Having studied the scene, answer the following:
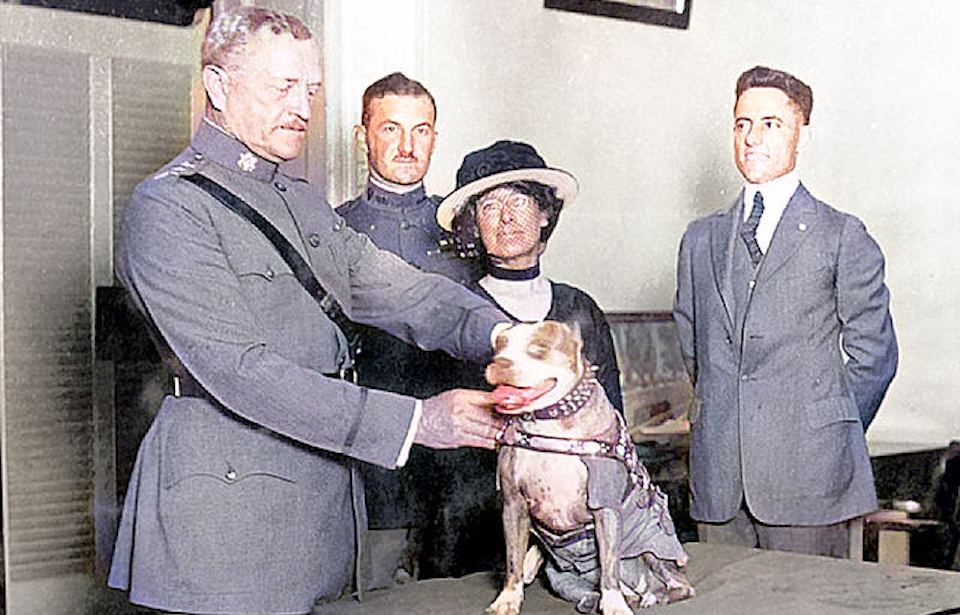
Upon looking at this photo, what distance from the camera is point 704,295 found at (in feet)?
7.12

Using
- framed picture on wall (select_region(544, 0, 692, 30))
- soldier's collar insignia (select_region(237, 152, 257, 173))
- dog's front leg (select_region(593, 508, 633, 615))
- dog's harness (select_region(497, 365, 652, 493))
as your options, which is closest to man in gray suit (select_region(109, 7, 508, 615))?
soldier's collar insignia (select_region(237, 152, 257, 173))

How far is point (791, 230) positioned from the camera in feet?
7.07

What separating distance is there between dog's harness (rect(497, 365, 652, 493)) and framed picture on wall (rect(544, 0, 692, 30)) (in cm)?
49

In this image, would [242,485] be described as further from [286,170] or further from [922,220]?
[922,220]

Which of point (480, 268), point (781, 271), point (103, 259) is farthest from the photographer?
point (781, 271)

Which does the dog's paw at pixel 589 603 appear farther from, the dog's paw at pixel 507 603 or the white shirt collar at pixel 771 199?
the white shirt collar at pixel 771 199

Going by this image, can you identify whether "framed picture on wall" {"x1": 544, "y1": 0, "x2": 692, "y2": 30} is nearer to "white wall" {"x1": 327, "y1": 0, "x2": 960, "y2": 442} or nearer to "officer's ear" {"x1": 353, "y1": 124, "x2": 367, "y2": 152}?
"white wall" {"x1": 327, "y1": 0, "x2": 960, "y2": 442}

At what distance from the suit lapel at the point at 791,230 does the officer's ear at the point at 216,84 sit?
2.50 feet

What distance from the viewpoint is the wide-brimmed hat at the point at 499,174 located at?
200 cm

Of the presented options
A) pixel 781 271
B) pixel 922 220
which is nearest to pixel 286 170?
pixel 781 271

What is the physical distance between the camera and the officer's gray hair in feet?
6.14

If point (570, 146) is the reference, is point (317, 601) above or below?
below

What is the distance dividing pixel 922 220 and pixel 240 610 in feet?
3.53

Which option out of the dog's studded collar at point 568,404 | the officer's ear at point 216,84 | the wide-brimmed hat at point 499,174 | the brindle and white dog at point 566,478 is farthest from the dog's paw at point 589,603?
the officer's ear at point 216,84
